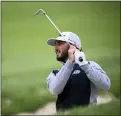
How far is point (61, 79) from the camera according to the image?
4.37ft

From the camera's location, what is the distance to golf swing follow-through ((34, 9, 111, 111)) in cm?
133

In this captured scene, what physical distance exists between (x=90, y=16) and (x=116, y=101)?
1.44ft

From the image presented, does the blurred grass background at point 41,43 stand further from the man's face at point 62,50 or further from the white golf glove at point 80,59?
the white golf glove at point 80,59

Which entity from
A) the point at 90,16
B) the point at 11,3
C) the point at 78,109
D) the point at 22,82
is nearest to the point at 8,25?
the point at 11,3

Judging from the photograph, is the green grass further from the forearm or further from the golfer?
the forearm

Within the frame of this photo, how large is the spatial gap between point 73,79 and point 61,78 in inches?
3.8

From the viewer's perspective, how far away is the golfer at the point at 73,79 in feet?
4.35

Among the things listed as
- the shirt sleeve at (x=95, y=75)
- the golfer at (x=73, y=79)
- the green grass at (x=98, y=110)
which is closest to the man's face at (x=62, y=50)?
the golfer at (x=73, y=79)

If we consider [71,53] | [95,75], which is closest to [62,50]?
[71,53]

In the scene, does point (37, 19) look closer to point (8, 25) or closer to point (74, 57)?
point (8, 25)

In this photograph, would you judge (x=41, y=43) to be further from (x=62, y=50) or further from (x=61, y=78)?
(x=61, y=78)

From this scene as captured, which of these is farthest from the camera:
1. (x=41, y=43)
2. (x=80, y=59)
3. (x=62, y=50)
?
(x=41, y=43)

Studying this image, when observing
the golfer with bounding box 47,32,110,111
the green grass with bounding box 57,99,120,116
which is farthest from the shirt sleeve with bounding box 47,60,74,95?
the green grass with bounding box 57,99,120,116

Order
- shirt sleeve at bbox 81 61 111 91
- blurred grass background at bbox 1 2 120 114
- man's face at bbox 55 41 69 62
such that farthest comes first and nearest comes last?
blurred grass background at bbox 1 2 120 114
man's face at bbox 55 41 69 62
shirt sleeve at bbox 81 61 111 91
